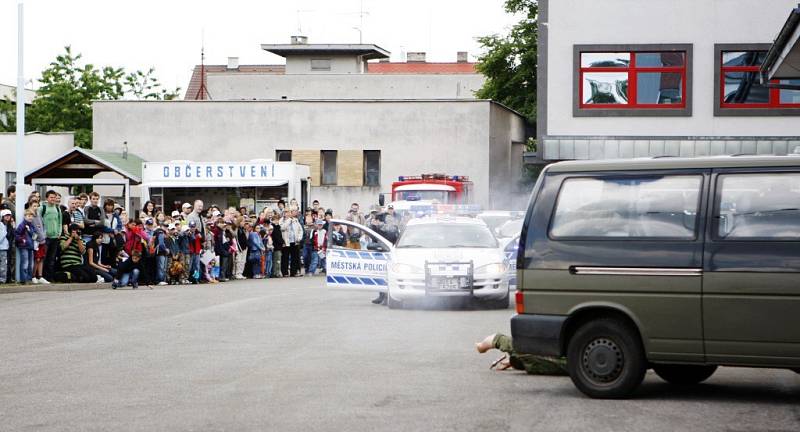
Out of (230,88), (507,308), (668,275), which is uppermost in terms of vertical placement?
(230,88)

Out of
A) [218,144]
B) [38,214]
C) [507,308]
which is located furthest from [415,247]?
[218,144]

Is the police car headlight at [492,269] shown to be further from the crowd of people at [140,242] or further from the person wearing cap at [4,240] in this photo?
the person wearing cap at [4,240]

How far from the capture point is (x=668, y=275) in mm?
10359

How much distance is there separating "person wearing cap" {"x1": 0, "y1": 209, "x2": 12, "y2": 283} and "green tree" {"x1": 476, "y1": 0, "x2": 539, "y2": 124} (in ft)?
141

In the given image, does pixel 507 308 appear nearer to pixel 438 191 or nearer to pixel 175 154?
pixel 438 191

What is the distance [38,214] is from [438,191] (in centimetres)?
1780

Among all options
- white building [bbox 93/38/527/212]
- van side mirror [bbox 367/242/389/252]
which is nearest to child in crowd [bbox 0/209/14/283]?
van side mirror [bbox 367/242/389/252]

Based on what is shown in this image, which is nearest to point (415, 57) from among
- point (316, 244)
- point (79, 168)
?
point (79, 168)

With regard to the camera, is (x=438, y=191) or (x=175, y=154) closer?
(x=438, y=191)

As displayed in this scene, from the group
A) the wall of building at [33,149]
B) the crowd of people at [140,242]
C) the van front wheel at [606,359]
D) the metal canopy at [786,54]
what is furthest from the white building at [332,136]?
the van front wheel at [606,359]

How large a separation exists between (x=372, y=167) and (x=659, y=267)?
4614 cm

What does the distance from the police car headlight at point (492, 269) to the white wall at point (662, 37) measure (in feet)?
66.5

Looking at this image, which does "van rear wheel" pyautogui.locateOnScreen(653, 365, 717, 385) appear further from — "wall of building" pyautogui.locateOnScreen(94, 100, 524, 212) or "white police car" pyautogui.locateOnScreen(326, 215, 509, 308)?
"wall of building" pyautogui.locateOnScreen(94, 100, 524, 212)

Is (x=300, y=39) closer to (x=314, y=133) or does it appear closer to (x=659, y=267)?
(x=314, y=133)
